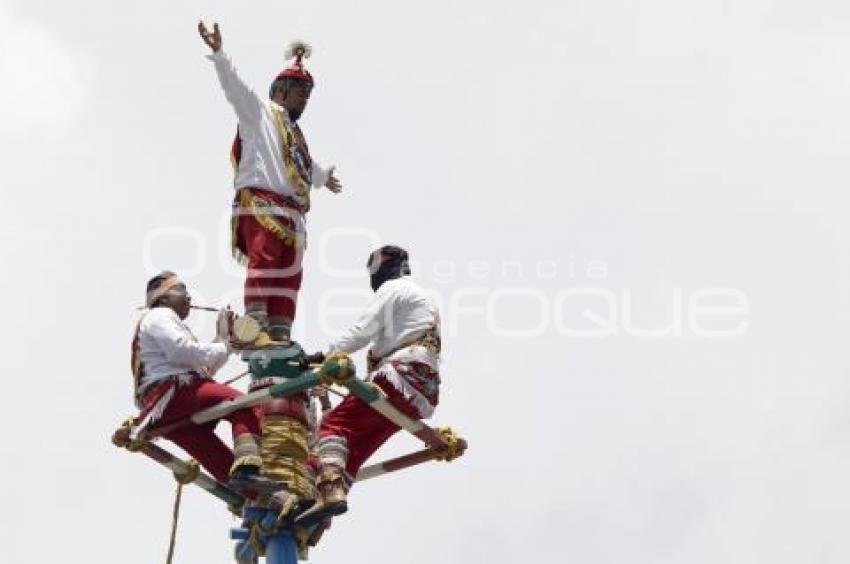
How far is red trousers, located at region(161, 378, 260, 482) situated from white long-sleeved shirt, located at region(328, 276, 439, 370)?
1.31 metres

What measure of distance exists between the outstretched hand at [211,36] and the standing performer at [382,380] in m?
2.61

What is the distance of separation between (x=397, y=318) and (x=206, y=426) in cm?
193

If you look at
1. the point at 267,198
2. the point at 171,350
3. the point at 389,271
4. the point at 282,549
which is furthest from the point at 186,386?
the point at 389,271

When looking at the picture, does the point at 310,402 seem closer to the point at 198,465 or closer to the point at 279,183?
the point at 198,465

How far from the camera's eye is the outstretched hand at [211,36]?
46.5ft

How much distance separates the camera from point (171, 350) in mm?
13953

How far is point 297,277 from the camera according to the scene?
14664 millimetres

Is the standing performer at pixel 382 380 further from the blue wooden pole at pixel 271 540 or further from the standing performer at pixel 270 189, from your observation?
the standing performer at pixel 270 189

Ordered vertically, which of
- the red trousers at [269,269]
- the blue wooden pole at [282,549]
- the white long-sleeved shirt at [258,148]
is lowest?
the blue wooden pole at [282,549]

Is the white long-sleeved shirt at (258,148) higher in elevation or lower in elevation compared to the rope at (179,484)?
higher

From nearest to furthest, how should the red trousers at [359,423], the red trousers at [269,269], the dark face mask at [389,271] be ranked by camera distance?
the red trousers at [359,423] → the red trousers at [269,269] → the dark face mask at [389,271]

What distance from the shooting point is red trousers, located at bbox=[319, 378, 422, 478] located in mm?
13984

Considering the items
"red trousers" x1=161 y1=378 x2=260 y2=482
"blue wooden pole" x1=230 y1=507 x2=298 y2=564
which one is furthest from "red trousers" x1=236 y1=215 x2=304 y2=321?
"blue wooden pole" x1=230 y1=507 x2=298 y2=564

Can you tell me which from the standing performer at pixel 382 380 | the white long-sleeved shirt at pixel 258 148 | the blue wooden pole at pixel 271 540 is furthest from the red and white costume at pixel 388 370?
the white long-sleeved shirt at pixel 258 148
